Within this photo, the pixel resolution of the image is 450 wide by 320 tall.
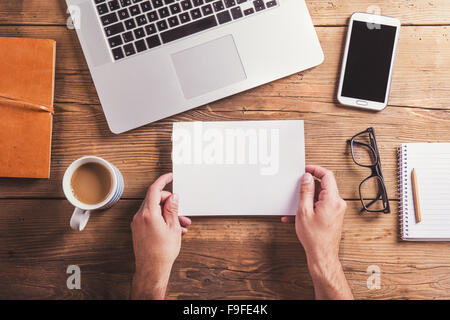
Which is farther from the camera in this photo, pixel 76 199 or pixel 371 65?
pixel 371 65

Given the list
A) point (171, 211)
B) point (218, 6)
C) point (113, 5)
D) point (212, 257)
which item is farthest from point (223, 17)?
point (212, 257)

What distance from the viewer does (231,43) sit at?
75 cm

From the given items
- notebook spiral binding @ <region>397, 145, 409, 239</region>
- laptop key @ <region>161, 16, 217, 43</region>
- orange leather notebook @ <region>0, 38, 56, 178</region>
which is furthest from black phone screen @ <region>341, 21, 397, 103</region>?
orange leather notebook @ <region>0, 38, 56, 178</region>

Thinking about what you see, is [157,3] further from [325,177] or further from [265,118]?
[325,177]

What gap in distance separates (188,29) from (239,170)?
13.5 inches

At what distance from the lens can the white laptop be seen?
0.73m

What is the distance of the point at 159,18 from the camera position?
0.73 meters

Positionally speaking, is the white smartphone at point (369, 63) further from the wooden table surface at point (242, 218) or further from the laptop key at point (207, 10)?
the laptop key at point (207, 10)

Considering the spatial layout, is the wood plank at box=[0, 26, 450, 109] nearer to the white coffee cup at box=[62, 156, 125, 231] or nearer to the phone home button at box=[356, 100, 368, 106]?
the phone home button at box=[356, 100, 368, 106]

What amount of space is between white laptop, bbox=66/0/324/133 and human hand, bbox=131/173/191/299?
190mm

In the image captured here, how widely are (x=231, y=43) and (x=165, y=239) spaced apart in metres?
0.47

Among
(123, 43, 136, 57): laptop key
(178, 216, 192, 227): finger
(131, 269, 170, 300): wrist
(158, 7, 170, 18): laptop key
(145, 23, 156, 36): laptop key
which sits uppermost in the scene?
(158, 7, 170, 18): laptop key

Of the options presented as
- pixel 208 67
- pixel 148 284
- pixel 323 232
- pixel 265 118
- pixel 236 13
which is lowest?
pixel 148 284
